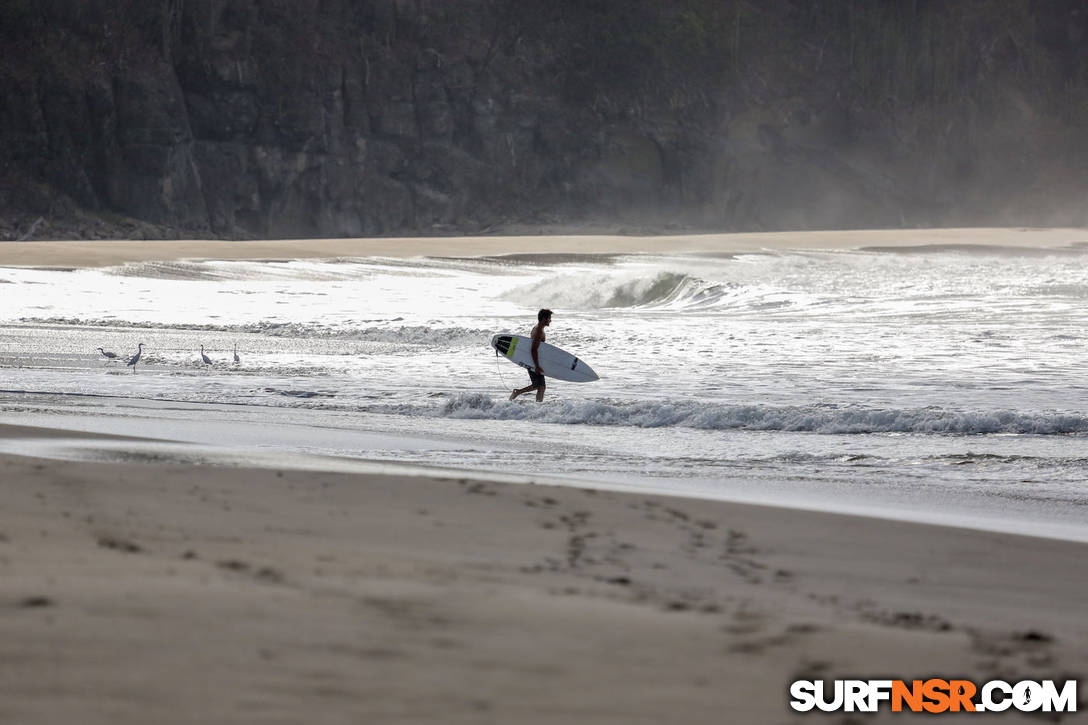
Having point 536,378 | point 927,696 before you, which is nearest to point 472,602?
point 927,696

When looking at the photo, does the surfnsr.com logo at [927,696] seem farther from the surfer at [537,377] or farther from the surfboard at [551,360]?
the surfboard at [551,360]

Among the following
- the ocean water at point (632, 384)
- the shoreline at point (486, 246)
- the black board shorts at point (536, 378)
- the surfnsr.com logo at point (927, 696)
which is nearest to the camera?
the surfnsr.com logo at point (927, 696)

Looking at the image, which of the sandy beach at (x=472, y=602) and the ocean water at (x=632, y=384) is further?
the ocean water at (x=632, y=384)

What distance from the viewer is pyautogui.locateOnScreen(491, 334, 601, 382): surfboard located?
14.0 metres

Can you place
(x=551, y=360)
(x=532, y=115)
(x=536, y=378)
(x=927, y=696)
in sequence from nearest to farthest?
(x=927, y=696), (x=536, y=378), (x=551, y=360), (x=532, y=115)

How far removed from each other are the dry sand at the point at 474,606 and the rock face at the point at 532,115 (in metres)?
71.7

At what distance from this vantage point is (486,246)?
5106 cm

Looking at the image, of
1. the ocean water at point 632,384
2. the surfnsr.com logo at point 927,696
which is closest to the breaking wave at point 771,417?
the ocean water at point 632,384

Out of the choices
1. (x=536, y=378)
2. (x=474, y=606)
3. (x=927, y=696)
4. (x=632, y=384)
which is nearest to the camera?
(x=927, y=696)

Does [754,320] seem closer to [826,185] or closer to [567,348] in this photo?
[567,348]

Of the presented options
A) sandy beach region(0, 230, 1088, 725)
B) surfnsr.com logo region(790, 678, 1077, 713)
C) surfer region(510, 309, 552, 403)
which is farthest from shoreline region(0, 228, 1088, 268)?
surfnsr.com logo region(790, 678, 1077, 713)

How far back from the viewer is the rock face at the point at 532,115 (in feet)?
258

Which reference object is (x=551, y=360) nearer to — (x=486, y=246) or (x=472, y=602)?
(x=472, y=602)

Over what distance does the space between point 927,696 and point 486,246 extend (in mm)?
47941
